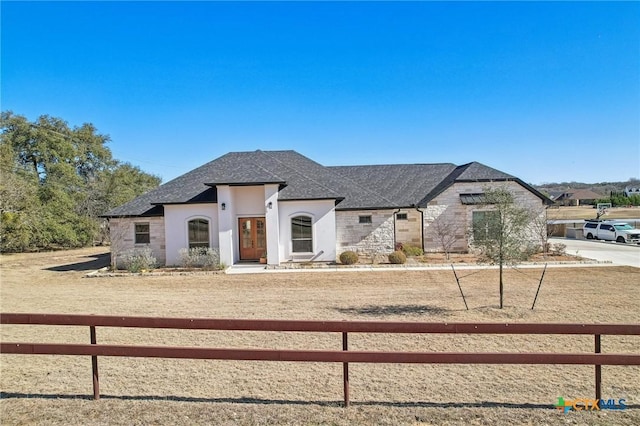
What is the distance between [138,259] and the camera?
18.4m

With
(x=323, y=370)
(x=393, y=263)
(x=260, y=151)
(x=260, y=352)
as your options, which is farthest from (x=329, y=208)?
(x=260, y=352)

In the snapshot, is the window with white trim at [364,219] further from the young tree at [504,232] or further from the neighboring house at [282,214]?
the young tree at [504,232]

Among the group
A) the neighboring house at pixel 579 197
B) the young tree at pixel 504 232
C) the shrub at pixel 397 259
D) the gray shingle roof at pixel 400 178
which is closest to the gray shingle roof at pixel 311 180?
the gray shingle roof at pixel 400 178

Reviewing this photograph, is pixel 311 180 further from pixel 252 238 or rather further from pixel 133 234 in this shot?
pixel 133 234

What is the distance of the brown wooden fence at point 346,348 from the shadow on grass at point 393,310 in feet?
17.4

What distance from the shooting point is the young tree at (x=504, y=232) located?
9.68 meters

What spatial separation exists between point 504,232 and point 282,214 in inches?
474

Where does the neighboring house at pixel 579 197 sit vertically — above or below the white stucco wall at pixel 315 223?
above

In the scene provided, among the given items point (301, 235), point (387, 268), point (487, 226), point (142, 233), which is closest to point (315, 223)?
point (301, 235)

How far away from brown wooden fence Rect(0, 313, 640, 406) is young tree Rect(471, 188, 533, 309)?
18.1 feet

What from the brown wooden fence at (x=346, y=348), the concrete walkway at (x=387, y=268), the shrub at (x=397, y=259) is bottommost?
the concrete walkway at (x=387, y=268)

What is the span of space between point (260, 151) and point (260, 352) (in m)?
21.5

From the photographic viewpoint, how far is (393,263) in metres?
18.9

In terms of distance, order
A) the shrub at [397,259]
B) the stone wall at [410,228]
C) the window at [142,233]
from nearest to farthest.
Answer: the shrub at [397,259] < the window at [142,233] < the stone wall at [410,228]
